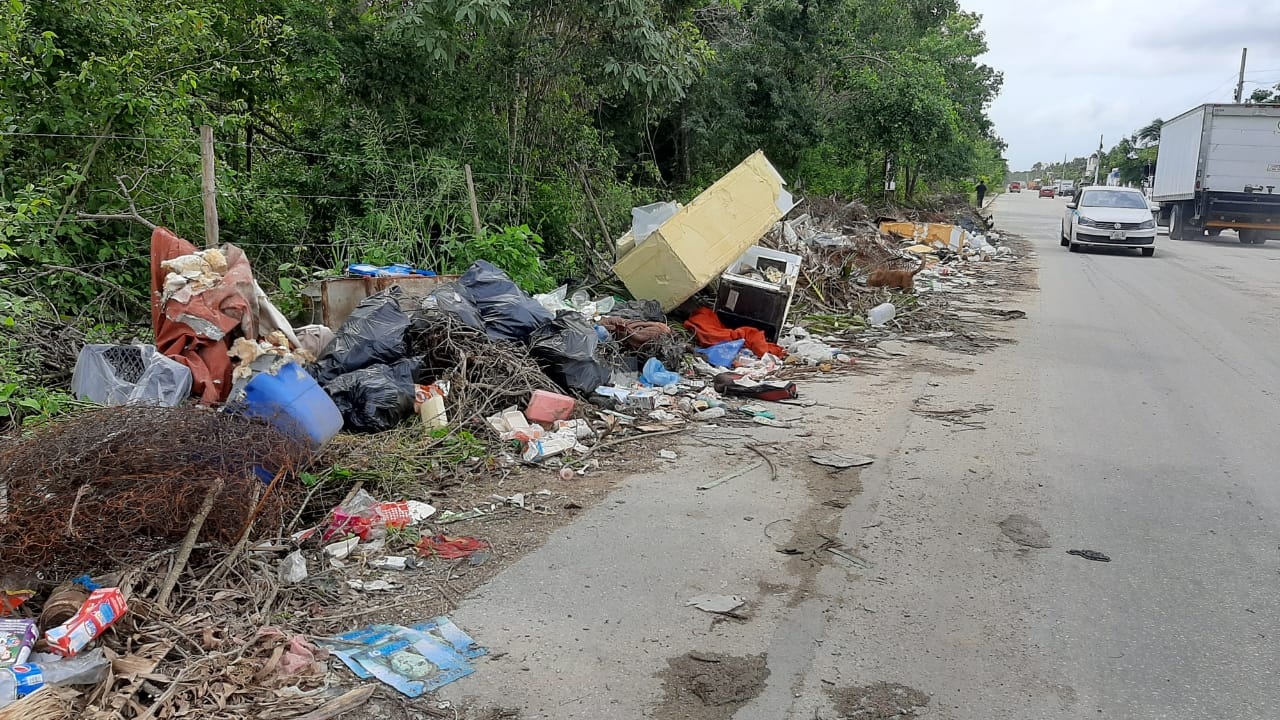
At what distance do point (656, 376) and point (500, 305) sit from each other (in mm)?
1485

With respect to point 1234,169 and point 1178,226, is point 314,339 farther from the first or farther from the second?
point 1178,226

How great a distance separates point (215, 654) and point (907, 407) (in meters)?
5.42

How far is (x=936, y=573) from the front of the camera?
3.99 m

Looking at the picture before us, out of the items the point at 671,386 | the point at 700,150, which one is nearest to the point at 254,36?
the point at 671,386

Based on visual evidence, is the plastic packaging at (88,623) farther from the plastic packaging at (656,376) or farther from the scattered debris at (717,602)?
the plastic packaging at (656,376)

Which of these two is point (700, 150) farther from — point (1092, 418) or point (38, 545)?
point (38, 545)

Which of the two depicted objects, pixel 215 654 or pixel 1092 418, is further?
pixel 1092 418

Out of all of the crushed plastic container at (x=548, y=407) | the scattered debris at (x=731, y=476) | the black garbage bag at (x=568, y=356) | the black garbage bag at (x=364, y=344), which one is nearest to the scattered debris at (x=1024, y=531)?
the scattered debris at (x=731, y=476)

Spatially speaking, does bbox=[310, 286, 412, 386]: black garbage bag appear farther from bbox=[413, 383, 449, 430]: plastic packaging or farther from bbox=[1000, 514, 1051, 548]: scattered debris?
bbox=[1000, 514, 1051, 548]: scattered debris

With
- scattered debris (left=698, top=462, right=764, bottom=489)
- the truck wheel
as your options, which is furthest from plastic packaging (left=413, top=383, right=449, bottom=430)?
the truck wheel

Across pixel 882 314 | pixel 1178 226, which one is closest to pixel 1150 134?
pixel 1178 226

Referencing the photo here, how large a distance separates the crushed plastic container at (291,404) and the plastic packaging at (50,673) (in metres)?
1.81

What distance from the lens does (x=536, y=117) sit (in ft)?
36.6

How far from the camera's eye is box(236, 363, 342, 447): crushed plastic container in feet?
15.7
